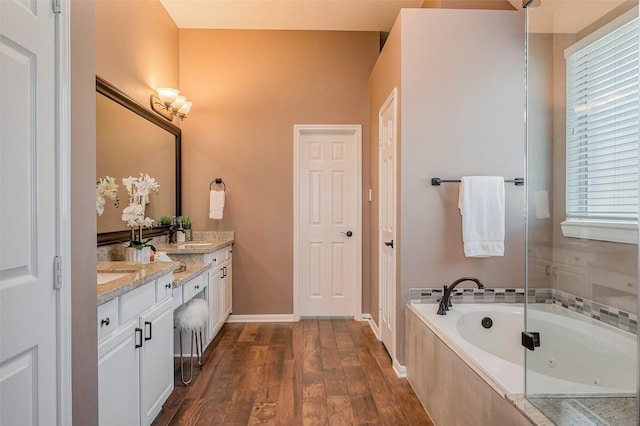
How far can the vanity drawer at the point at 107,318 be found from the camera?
4.85 ft

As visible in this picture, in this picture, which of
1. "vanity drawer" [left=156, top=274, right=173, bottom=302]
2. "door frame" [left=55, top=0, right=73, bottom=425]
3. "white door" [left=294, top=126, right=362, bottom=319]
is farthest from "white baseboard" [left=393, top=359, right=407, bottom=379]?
"door frame" [left=55, top=0, right=73, bottom=425]

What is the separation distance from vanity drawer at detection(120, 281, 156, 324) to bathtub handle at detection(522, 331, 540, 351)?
1.67m

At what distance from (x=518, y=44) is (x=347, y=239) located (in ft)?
7.75

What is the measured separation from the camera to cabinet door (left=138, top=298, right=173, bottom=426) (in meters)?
1.88

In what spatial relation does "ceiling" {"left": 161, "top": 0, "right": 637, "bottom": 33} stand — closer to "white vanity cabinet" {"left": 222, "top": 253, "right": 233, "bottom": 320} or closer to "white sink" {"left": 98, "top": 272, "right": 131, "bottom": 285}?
"white vanity cabinet" {"left": 222, "top": 253, "right": 233, "bottom": 320}

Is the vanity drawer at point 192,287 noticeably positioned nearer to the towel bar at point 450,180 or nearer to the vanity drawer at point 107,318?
the vanity drawer at point 107,318

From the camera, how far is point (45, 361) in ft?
3.59

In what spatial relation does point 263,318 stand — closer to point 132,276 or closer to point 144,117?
point 144,117

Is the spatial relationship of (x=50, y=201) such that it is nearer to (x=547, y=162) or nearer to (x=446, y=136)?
(x=547, y=162)

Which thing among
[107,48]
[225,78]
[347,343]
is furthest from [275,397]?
[225,78]

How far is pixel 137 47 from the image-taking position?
3057 millimetres

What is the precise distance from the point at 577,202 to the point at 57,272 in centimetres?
193

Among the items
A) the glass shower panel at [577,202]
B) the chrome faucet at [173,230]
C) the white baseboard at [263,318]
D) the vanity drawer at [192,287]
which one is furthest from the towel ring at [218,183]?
the glass shower panel at [577,202]

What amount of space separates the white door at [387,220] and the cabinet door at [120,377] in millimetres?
1737
